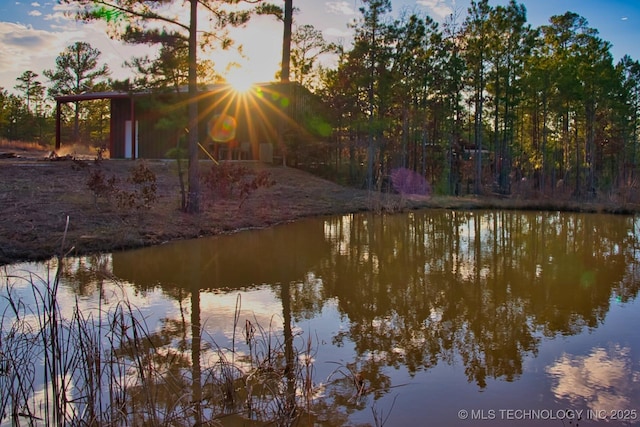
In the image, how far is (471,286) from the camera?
822 cm

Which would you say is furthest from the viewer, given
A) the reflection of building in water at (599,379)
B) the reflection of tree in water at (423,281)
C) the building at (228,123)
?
the building at (228,123)

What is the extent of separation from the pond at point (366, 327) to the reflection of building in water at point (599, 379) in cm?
2

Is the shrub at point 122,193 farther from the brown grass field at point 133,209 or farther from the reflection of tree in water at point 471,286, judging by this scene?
the reflection of tree in water at point 471,286

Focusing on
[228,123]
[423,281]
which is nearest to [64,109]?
[228,123]

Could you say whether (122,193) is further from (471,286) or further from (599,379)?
(599,379)

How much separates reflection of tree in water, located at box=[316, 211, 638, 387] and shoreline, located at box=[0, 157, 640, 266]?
2834mm

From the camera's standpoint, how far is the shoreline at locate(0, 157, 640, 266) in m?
10.3

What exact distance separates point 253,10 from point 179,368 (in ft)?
37.2

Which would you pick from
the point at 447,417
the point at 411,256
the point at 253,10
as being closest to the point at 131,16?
the point at 253,10

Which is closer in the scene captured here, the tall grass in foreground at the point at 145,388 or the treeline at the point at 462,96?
the tall grass in foreground at the point at 145,388

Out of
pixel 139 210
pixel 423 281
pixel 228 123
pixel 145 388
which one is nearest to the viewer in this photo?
pixel 145 388

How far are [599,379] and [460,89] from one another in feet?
87.0

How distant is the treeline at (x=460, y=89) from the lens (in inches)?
992

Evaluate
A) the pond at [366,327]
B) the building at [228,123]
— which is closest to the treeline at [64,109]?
the building at [228,123]
